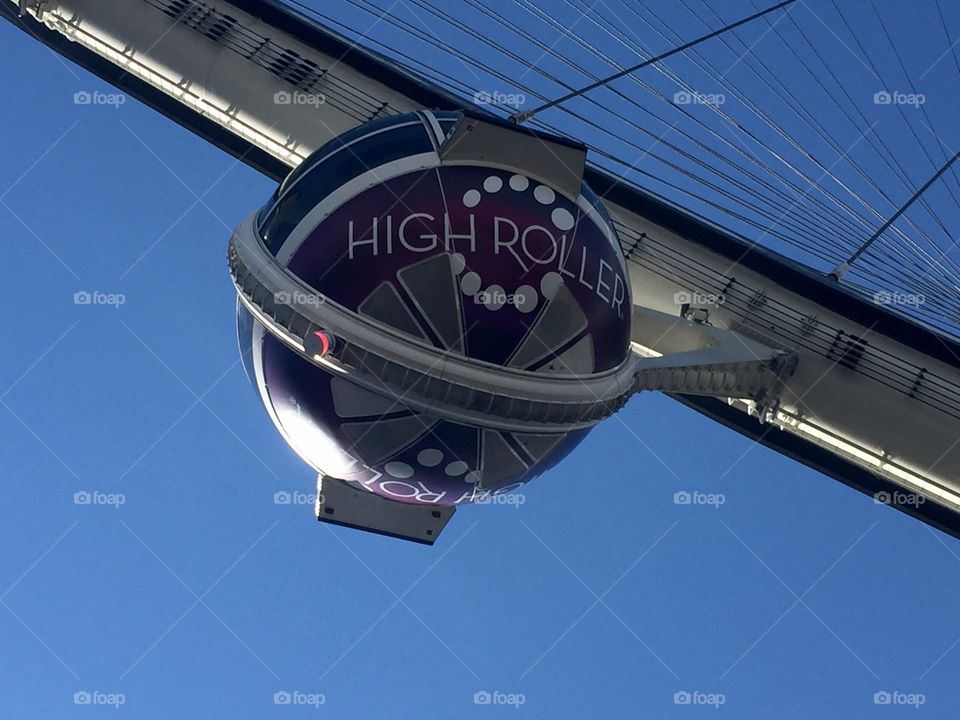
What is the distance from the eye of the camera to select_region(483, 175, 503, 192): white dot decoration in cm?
628

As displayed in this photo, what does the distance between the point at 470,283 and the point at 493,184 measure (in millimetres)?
654

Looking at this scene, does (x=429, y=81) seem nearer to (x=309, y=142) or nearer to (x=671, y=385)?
(x=309, y=142)

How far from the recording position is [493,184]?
630 centimetres

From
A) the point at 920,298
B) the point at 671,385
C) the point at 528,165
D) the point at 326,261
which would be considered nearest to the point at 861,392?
the point at 920,298
